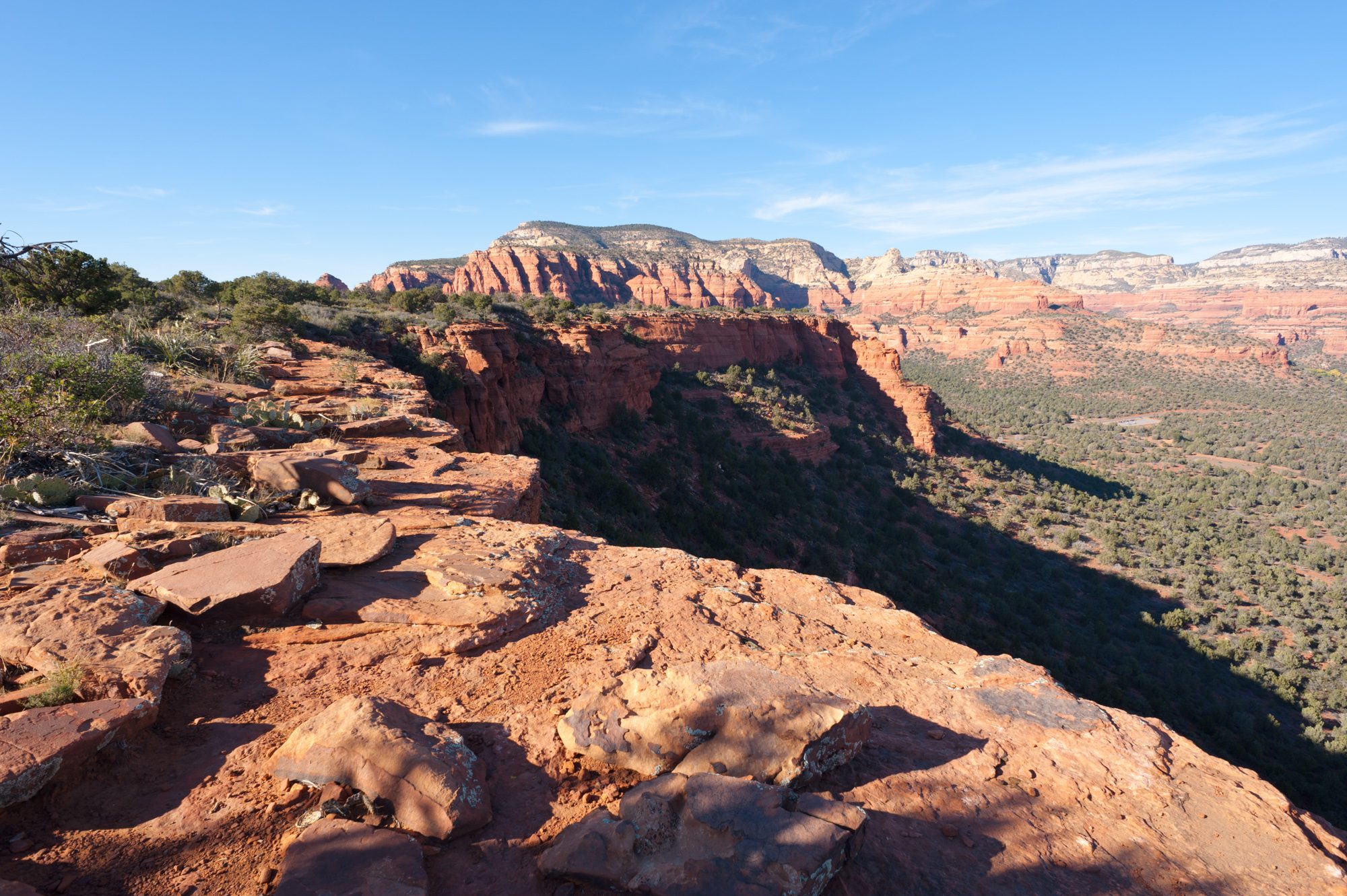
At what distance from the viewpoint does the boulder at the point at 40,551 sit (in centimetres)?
434

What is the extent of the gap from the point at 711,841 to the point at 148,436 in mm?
8266

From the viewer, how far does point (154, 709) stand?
3168 millimetres

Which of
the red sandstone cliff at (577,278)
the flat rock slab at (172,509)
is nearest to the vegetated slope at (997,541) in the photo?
the flat rock slab at (172,509)

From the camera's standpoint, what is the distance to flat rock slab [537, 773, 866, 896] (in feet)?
7.95

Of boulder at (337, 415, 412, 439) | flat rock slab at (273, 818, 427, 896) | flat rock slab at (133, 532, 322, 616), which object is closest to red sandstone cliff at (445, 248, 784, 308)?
boulder at (337, 415, 412, 439)

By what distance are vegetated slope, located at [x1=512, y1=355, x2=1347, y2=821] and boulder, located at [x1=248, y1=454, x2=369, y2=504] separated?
6079mm

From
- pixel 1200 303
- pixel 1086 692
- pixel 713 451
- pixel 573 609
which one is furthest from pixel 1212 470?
pixel 1200 303

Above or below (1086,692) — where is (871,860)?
above

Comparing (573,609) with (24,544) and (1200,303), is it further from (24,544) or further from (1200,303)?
(1200,303)

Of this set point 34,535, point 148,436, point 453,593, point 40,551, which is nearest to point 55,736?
point 453,593

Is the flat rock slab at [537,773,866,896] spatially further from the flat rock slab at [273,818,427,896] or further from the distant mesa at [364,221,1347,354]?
the distant mesa at [364,221,1347,354]

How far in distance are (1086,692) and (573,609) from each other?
2148 centimetres

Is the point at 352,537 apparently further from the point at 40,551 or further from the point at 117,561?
the point at 40,551

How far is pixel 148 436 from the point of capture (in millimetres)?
6871
